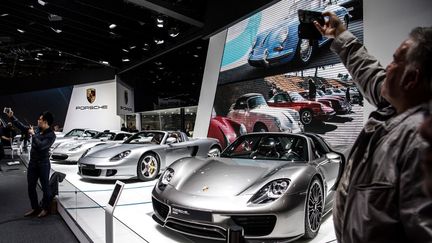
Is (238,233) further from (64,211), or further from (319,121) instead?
(319,121)

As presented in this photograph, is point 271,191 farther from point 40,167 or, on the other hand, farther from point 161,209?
point 40,167

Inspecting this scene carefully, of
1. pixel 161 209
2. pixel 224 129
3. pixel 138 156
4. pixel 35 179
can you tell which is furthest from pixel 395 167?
pixel 224 129

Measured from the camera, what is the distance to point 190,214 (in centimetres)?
262

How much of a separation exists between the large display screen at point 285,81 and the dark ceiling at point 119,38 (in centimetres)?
68

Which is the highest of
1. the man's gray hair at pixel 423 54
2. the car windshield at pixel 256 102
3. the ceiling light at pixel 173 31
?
the ceiling light at pixel 173 31

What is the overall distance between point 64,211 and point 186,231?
1.92 meters

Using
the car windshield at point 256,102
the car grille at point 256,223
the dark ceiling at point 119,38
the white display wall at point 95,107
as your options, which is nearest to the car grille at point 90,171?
the car grille at point 256,223

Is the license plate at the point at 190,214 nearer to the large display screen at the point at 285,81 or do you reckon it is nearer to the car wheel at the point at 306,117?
the large display screen at the point at 285,81

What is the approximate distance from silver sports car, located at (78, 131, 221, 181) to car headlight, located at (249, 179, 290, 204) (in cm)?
287

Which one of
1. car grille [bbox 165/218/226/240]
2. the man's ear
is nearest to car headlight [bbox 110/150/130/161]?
car grille [bbox 165/218/226/240]

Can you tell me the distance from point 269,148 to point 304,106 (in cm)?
344

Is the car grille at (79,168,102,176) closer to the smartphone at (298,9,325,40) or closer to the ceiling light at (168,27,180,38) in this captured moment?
the smartphone at (298,9,325,40)

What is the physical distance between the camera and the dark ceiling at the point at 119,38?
9.62m

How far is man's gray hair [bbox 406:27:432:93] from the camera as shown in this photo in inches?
31.8
